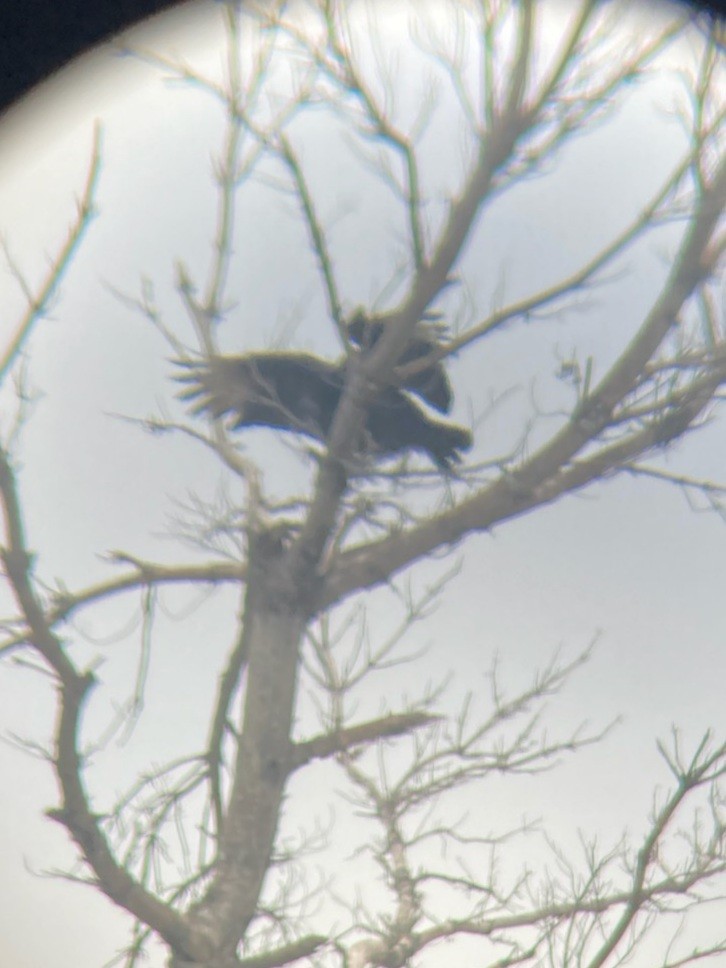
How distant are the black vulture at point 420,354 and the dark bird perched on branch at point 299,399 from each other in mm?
82

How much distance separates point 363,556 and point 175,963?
128cm

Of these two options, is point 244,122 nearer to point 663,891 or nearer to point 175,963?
point 175,963

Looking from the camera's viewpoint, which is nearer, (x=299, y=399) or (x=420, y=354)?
(x=420, y=354)

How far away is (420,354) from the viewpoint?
11.3 feet

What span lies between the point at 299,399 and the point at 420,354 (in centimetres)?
46

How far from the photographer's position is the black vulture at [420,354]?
327cm

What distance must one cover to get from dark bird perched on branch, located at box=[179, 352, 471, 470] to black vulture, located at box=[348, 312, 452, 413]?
3.2 inches

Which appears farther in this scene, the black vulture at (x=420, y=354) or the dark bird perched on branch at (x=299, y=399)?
the dark bird perched on branch at (x=299, y=399)

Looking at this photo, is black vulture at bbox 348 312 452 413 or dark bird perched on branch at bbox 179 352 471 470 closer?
black vulture at bbox 348 312 452 413

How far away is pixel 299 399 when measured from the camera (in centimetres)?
362

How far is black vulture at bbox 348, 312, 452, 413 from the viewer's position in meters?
3.27

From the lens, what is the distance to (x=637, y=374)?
3340mm

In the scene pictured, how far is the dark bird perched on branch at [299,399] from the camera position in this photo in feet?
11.7

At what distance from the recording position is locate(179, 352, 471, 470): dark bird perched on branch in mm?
3570
